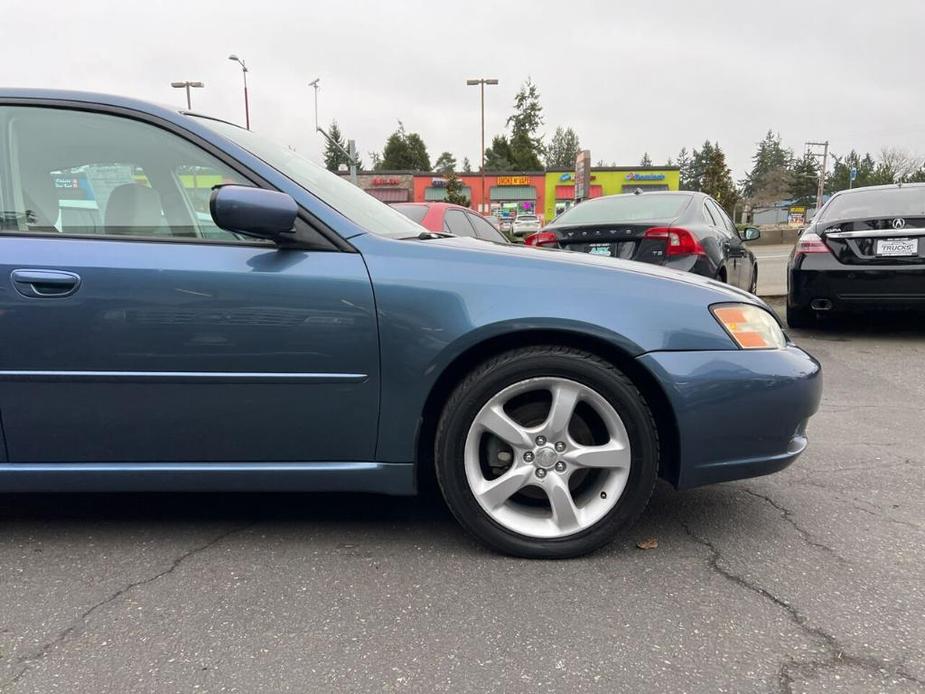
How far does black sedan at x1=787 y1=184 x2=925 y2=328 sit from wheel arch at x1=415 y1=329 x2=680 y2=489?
4273 mm

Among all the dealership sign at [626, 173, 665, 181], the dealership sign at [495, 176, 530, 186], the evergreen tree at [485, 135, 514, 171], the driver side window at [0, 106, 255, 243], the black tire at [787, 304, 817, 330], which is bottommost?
the black tire at [787, 304, 817, 330]

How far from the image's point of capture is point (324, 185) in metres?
2.55

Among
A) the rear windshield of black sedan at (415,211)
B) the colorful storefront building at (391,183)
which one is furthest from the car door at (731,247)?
the colorful storefront building at (391,183)

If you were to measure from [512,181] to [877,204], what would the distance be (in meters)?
47.3

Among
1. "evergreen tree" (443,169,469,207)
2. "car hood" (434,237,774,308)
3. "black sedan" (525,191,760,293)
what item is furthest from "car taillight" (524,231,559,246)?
"evergreen tree" (443,169,469,207)

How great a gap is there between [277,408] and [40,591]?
93 cm

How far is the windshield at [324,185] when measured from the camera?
94.0 inches

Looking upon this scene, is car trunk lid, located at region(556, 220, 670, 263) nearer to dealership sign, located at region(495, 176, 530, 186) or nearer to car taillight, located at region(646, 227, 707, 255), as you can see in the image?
car taillight, located at region(646, 227, 707, 255)

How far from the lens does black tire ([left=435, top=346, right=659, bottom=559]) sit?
215 centimetres

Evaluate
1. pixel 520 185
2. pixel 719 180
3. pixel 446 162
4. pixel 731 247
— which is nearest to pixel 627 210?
pixel 731 247

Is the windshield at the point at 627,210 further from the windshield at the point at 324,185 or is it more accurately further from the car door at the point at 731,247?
the windshield at the point at 324,185

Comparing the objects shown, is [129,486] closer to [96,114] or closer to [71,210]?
[71,210]

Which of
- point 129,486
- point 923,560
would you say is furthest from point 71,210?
point 923,560

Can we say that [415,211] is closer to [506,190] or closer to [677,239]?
[677,239]
